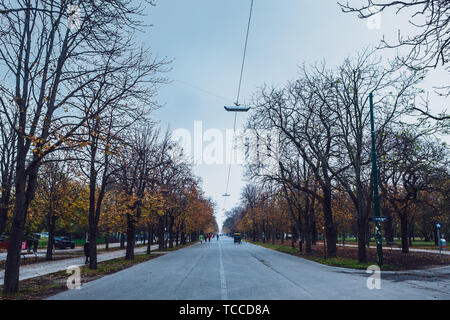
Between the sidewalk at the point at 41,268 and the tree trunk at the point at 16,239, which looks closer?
the tree trunk at the point at 16,239

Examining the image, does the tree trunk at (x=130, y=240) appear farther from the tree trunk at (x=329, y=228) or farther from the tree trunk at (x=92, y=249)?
the tree trunk at (x=329, y=228)

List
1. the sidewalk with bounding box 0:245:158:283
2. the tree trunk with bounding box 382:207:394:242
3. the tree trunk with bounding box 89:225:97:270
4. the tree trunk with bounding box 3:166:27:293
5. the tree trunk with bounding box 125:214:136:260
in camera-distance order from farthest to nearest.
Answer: the tree trunk with bounding box 382:207:394:242, the tree trunk with bounding box 125:214:136:260, the tree trunk with bounding box 89:225:97:270, the sidewalk with bounding box 0:245:158:283, the tree trunk with bounding box 3:166:27:293

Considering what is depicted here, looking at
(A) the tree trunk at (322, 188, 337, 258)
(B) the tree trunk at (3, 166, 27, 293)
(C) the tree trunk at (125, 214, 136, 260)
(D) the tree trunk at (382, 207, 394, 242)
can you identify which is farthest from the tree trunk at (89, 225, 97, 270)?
(D) the tree trunk at (382, 207, 394, 242)

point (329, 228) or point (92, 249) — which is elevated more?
point (329, 228)

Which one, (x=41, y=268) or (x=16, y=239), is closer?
(x=16, y=239)

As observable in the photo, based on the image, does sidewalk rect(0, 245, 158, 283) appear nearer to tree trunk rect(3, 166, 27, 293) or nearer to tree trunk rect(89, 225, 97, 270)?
tree trunk rect(89, 225, 97, 270)

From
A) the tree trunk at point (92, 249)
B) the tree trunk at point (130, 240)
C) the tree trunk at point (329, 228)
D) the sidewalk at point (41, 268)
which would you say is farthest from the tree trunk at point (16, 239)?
the tree trunk at point (329, 228)

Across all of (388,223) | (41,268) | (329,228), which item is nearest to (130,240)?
(41,268)

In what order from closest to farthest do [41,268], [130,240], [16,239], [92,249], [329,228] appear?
[16,239], [92,249], [41,268], [130,240], [329,228]

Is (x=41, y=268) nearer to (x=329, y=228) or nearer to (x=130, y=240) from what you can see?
(x=130, y=240)

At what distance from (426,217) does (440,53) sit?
158ft

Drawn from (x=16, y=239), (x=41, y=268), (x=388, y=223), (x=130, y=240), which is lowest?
(x=41, y=268)
